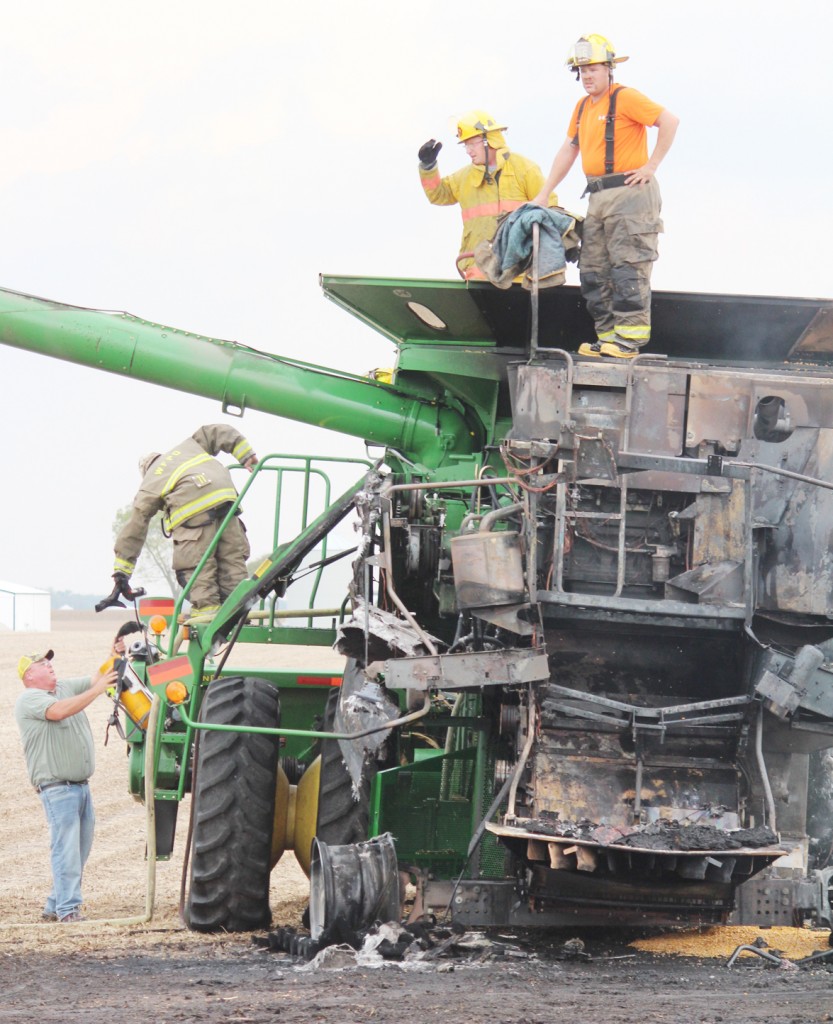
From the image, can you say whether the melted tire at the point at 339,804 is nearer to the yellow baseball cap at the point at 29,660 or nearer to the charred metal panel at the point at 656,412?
the charred metal panel at the point at 656,412

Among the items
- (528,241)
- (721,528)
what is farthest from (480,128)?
(721,528)

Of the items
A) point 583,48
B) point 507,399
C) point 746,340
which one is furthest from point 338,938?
point 583,48

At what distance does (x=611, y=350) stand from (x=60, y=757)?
154 inches

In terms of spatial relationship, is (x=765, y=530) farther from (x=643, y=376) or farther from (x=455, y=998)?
(x=455, y=998)

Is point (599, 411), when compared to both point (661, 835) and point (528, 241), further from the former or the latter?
point (661, 835)

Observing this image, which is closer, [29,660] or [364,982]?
[364,982]

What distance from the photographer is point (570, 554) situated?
6.91 meters

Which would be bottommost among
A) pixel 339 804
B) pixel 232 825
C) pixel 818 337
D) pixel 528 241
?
pixel 232 825

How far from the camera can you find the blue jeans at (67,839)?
28.2 feet

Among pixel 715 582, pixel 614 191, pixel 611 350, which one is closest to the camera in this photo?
pixel 715 582

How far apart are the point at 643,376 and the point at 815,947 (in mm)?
2562

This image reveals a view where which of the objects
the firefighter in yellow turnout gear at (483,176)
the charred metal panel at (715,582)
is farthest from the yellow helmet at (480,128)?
the charred metal panel at (715,582)

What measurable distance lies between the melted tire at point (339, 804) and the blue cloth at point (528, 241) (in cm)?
245

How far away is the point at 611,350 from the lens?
7586mm
